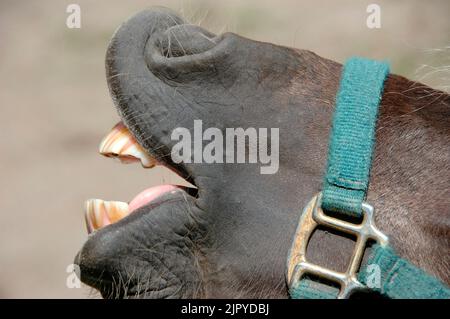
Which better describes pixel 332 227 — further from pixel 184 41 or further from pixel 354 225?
pixel 184 41

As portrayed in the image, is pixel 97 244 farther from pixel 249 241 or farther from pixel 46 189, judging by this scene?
pixel 46 189

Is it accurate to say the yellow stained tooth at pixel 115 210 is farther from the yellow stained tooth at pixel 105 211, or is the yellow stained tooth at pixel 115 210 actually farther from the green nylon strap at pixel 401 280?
the green nylon strap at pixel 401 280

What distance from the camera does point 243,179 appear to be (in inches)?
66.2

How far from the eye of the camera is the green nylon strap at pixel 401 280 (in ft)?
5.03

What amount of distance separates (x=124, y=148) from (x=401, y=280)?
71 centimetres

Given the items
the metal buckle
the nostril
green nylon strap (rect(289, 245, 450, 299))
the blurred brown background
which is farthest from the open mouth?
the blurred brown background

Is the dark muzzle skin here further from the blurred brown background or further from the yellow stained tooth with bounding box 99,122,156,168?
the blurred brown background

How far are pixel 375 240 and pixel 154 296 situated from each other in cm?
51

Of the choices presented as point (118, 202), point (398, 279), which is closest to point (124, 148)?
point (118, 202)

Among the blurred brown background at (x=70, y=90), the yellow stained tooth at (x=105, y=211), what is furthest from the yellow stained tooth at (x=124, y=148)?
the blurred brown background at (x=70, y=90)

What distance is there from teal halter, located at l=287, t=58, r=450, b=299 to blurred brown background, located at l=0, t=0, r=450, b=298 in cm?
248

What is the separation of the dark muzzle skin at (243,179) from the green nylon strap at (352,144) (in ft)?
0.11

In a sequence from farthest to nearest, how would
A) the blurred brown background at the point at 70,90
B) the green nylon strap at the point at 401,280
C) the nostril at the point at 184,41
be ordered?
the blurred brown background at the point at 70,90 → the nostril at the point at 184,41 → the green nylon strap at the point at 401,280

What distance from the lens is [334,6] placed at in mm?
6270
